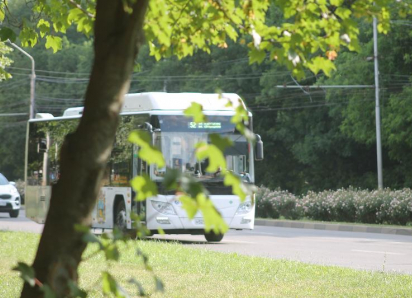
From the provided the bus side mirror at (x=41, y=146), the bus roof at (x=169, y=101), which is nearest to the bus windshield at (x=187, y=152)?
the bus roof at (x=169, y=101)

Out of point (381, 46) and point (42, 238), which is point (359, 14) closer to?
point (42, 238)

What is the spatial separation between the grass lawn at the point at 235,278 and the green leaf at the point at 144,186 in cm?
499

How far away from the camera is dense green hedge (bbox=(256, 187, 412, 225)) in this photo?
99.2 feet

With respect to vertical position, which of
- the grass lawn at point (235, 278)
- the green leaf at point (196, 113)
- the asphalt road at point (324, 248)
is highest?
the green leaf at point (196, 113)

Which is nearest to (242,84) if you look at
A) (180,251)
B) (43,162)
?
(43,162)

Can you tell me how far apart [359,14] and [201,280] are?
6.54m

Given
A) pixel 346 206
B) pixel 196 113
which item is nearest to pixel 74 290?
pixel 196 113

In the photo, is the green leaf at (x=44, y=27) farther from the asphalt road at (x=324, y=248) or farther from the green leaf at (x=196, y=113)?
the asphalt road at (x=324, y=248)

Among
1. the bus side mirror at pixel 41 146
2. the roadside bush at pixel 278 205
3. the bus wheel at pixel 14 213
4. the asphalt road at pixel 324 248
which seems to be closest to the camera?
the asphalt road at pixel 324 248

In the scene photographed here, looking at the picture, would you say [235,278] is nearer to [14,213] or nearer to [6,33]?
[6,33]

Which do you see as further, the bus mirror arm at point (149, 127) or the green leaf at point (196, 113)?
the bus mirror arm at point (149, 127)

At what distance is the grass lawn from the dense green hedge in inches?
585

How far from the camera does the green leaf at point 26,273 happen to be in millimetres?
3832

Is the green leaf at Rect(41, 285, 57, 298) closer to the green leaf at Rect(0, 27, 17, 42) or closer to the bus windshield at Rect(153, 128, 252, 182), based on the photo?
the green leaf at Rect(0, 27, 17, 42)
